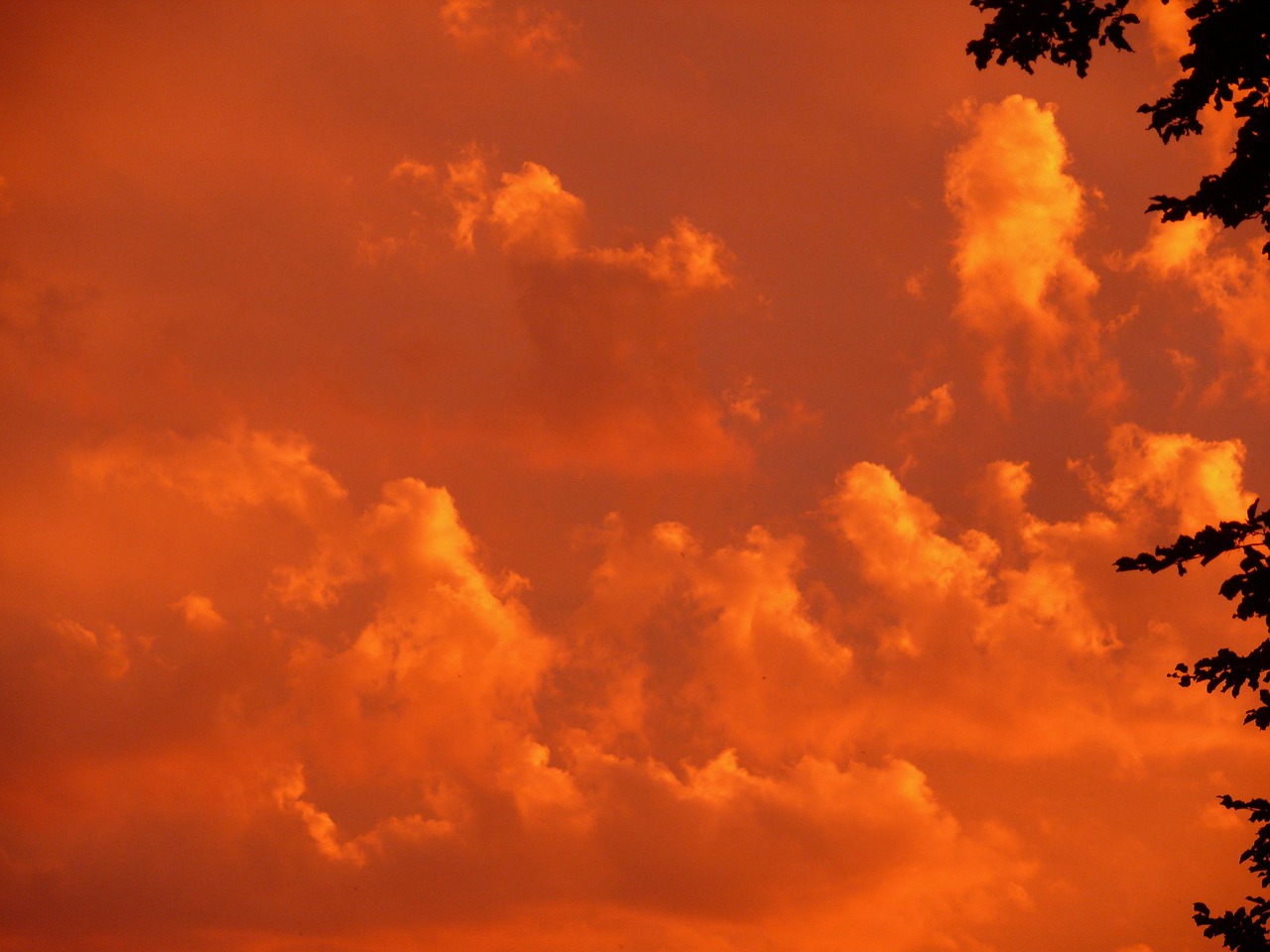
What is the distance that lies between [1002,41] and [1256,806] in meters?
13.0

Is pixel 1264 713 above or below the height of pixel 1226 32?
below

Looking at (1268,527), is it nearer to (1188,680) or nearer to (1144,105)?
(1188,680)

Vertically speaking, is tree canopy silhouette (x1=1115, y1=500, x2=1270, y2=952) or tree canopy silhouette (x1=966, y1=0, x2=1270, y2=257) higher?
tree canopy silhouette (x1=966, y1=0, x2=1270, y2=257)

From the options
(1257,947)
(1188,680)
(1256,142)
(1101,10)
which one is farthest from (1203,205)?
(1257,947)

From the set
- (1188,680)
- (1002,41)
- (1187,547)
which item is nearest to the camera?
(1187,547)

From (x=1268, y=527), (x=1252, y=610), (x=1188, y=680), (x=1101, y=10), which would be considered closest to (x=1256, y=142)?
(x=1101, y=10)

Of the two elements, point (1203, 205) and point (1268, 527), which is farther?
point (1203, 205)

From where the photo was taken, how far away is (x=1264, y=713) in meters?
17.3

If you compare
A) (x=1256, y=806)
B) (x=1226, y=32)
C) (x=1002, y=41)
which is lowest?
(x=1256, y=806)

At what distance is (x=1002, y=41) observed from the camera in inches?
739

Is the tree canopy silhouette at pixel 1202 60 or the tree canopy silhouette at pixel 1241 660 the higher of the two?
the tree canopy silhouette at pixel 1202 60

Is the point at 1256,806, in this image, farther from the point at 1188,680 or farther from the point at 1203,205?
the point at 1203,205

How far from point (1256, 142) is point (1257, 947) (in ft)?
39.9

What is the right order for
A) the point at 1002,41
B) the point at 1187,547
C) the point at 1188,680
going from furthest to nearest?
the point at 1002,41 < the point at 1188,680 < the point at 1187,547
